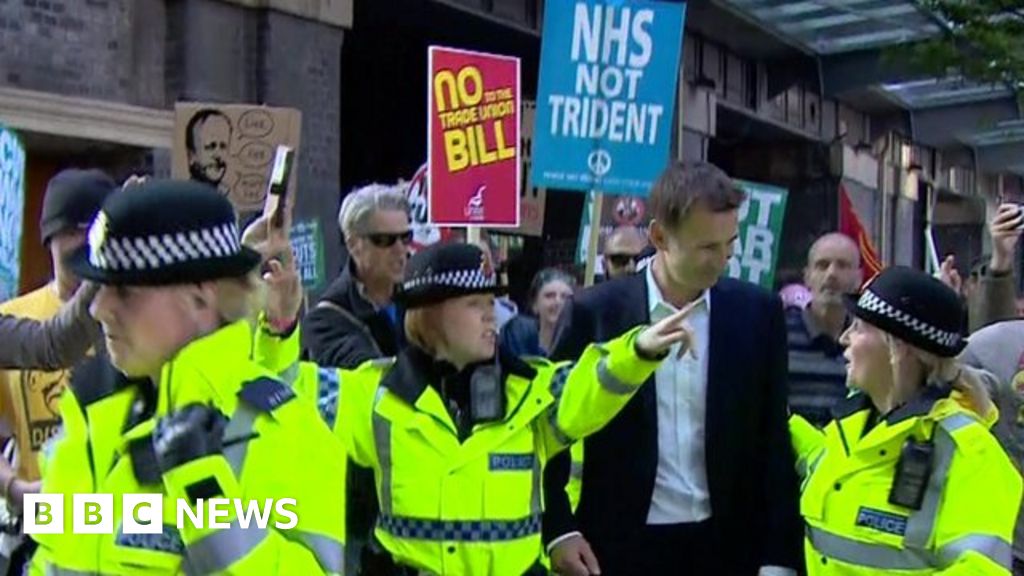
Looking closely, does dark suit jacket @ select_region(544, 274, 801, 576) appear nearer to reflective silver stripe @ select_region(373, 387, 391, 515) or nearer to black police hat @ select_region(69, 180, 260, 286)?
reflective silver stripe @ select_region(373, 387, 391, 515)

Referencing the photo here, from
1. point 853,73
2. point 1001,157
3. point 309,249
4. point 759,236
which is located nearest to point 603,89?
point 759,236

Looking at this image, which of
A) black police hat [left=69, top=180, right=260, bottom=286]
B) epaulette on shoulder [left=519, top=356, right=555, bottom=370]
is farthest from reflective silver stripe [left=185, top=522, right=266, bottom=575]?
epaulette on shoulder [left=519, top=356, right=555, bottom=370]

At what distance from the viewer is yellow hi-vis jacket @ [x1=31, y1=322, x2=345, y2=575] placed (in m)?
2.22

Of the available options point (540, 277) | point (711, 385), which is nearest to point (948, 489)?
point (711, 385)

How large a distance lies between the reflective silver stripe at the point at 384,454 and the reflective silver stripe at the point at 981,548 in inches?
50.4

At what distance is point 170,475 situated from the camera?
7.30 ft

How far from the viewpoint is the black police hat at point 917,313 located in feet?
11.6

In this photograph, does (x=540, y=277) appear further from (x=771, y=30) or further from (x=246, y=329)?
(x=771, y=30)

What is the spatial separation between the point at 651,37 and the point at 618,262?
1.15 metres

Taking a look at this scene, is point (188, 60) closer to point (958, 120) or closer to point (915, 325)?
point (915, 325)

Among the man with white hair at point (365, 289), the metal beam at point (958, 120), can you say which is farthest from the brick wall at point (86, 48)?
the metal beam at point (958, 120)

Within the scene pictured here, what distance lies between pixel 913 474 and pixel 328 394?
140 centimetres

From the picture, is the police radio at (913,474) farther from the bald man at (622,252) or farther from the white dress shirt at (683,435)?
the bald man at (622,252)

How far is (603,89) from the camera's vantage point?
770cm
